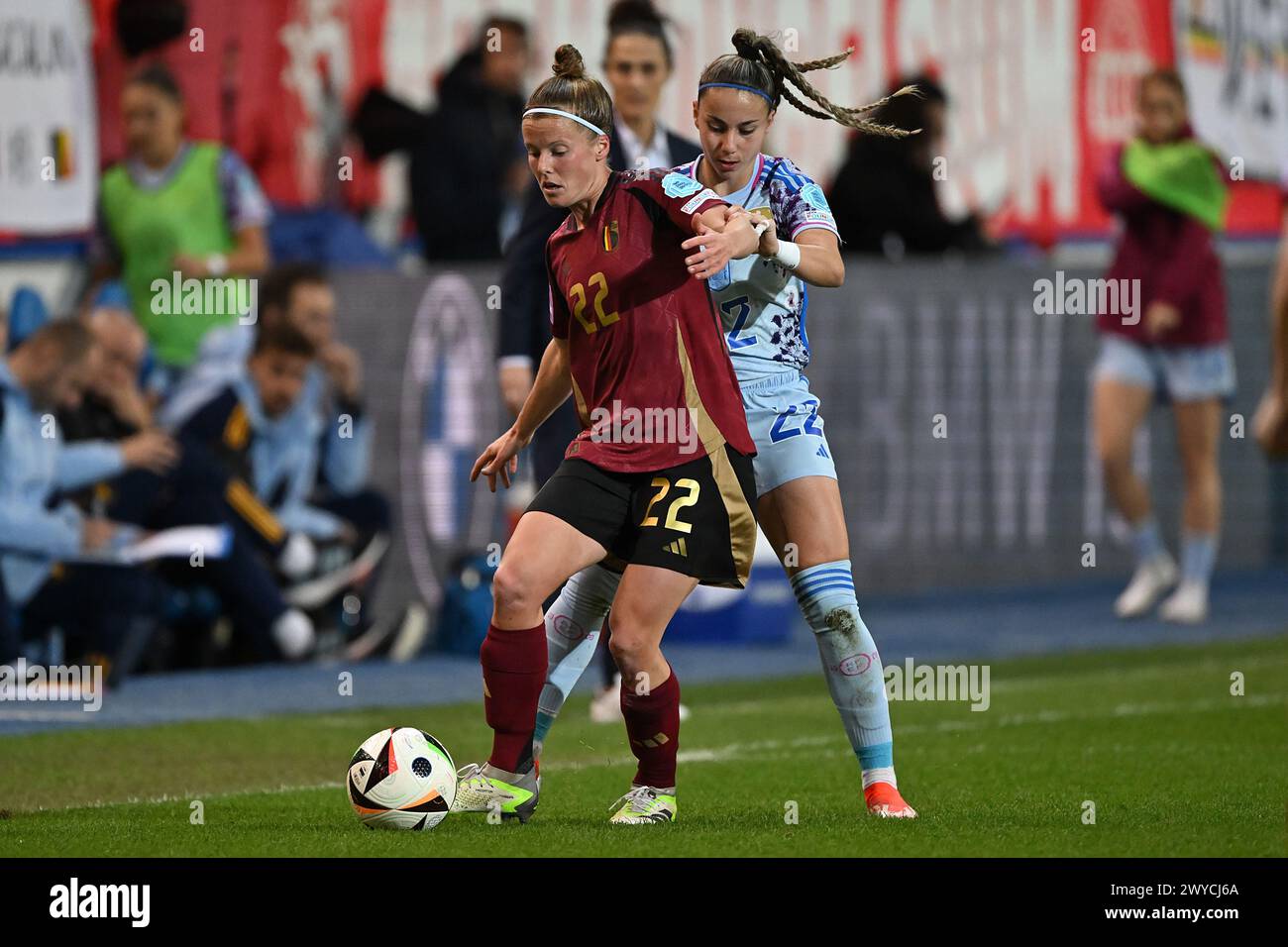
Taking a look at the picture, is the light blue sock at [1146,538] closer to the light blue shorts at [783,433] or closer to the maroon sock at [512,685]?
the light blue shorts at [783,433]

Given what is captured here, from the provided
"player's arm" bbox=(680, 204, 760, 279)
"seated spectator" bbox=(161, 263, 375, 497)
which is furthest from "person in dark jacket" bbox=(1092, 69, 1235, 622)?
"player's arm" bbox=(680, 204, 760, 279)

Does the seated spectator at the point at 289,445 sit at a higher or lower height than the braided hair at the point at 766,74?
lower

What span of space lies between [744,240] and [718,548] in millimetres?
864

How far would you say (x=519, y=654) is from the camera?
20.5ft

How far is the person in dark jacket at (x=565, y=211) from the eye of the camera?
9117 mm

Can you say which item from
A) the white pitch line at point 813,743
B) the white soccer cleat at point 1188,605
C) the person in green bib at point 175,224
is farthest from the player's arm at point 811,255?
the white soccer cleat at point 1188,605

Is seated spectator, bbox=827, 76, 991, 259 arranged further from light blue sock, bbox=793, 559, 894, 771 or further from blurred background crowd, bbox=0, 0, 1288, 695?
light blue sock, bbox=793, 559, 894, 771

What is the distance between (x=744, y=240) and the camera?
5969mm

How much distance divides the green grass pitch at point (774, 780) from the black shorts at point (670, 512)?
2.45 ft

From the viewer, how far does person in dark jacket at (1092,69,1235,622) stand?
14.0 meters

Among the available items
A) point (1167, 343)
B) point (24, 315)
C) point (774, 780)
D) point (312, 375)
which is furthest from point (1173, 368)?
point (774, 780)

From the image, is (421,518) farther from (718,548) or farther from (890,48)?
(718,548)

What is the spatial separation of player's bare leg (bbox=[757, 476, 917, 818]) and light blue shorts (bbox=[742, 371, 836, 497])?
4cm
